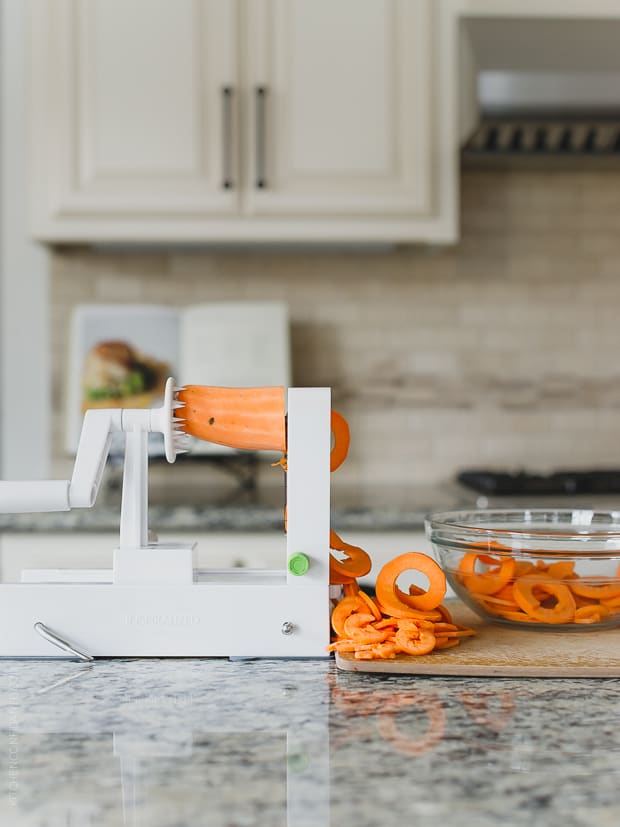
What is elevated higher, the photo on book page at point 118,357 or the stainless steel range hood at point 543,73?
the stainless steel range hood at point 543,73

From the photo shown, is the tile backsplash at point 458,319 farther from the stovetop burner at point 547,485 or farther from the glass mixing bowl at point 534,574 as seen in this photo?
the glass mixing bowl at point 534,574

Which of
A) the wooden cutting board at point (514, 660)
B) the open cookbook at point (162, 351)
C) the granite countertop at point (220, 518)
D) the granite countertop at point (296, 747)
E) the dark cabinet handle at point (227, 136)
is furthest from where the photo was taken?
the open cookbook at point (162, 351)

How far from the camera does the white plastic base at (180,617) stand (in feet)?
2.77

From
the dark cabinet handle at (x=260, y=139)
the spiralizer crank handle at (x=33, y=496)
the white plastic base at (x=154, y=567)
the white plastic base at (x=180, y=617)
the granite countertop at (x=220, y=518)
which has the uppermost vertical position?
the dark cabinet handle at (x=260, y=139)

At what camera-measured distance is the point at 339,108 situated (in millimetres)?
2254

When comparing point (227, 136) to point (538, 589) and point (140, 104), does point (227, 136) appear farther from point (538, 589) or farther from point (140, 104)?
point (538, 589)

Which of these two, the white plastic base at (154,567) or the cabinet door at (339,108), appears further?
the cabinet door at (339,108)

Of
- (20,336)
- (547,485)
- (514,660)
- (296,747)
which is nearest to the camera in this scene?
(296,747)

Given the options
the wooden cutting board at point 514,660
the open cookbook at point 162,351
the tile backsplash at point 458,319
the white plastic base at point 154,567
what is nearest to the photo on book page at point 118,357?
the open cookbook at point 162,351

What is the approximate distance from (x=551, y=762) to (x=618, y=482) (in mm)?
1651

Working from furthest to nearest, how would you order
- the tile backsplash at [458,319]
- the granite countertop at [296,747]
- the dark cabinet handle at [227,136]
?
1. the tile backsplash at [458,319]
2. the dark cabinet handle at [227,136]
3. the granite countertop at [296,747]

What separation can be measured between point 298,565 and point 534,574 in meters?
0.22

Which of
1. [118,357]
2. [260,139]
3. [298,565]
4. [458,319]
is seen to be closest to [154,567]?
[298,565]

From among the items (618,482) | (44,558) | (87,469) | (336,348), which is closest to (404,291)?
(336,348)
